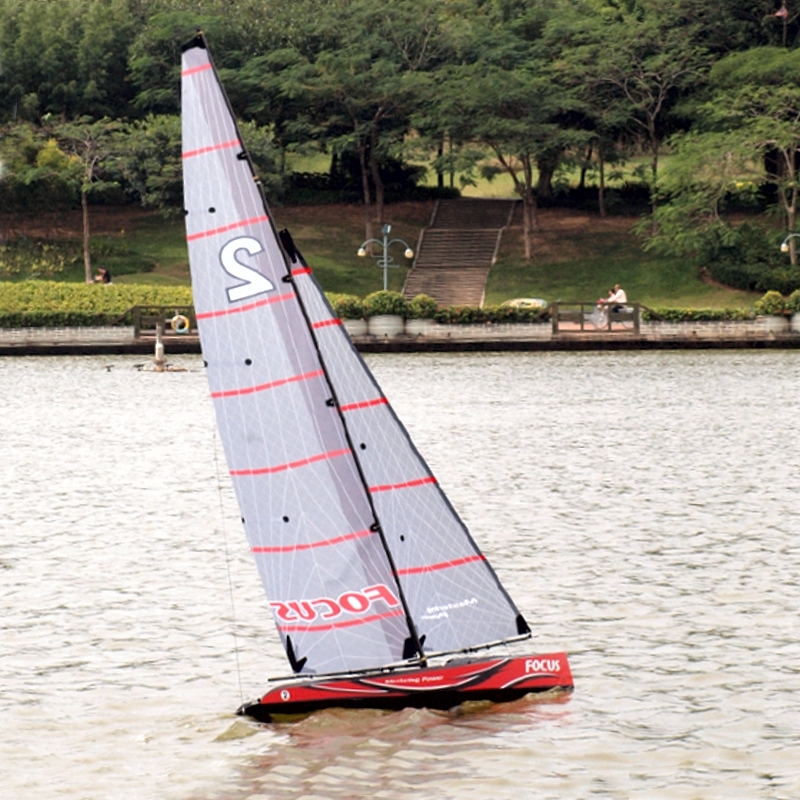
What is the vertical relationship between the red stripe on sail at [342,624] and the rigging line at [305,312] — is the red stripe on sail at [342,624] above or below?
below

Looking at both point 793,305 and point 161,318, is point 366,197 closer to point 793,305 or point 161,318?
point 161,318

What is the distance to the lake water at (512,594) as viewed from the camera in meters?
10.9

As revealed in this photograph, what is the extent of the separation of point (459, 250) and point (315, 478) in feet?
229

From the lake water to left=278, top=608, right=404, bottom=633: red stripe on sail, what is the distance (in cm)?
77

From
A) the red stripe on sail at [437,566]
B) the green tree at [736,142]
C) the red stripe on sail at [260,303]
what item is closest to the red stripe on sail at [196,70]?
the red stripe on sail at [260,303]

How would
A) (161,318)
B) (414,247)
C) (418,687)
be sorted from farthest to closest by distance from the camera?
1. (414,247)
2. (161,318)
3. (418,687)

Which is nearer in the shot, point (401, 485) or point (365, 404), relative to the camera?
point (365, 404)

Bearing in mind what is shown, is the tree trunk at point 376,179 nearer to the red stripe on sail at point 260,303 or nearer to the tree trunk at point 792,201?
the tree trunk at point 792,201

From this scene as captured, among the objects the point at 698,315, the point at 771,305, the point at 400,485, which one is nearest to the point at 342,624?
the point at 400,485

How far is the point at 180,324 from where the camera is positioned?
5781cm

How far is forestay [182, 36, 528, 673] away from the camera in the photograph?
10.5 metres

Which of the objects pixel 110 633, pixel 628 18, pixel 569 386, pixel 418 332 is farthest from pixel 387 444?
pixel 628 18

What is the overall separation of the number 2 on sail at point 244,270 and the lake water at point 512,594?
10.3 ft

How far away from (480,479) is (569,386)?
1782 cm
